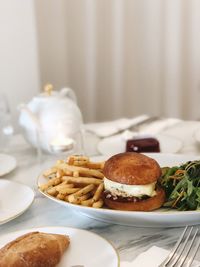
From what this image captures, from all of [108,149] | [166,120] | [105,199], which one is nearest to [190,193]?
[105,199]

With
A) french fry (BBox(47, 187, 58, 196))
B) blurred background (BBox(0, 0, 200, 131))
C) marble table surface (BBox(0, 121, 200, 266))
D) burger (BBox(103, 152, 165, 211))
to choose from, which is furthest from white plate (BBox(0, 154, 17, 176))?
blurred background (BBox(0, 0, 200, 131))

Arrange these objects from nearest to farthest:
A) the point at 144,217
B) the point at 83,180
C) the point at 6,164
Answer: the point at 144,217 → the point at 83,180 → the point at 6,164

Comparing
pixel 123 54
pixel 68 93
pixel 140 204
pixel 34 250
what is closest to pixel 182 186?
pixel 140 204

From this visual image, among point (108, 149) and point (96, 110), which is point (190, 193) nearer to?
point (108, 149)

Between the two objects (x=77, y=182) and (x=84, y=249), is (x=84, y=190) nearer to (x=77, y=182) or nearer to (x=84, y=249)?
(x=77, y=182)

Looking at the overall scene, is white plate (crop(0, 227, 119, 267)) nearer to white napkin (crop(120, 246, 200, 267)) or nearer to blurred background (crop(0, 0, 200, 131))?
white napkin (crop(120, 246, 200, 267))

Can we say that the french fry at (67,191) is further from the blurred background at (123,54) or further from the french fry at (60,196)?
the blurred background at (123,54)

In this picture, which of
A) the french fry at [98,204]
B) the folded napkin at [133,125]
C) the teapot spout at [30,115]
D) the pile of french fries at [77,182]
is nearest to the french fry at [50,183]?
the pile of french fries at [77,182]
